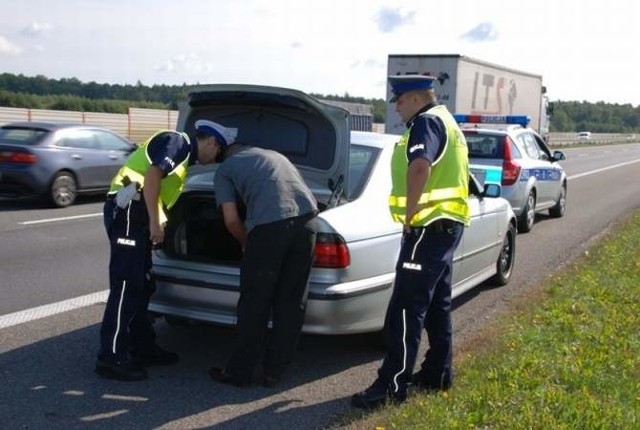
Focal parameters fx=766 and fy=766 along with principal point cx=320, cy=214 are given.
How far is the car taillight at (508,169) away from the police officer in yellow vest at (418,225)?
7172 millimetres

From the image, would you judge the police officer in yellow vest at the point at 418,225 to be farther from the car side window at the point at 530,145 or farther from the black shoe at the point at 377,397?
the car side window at the point at 530,145

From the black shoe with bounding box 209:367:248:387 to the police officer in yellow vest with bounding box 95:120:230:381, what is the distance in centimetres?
44

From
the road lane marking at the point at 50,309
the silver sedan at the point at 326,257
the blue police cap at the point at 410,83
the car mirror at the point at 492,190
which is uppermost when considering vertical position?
the blue police cap at the point at 410,83

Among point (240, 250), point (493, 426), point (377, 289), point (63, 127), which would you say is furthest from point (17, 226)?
point (493, 426)

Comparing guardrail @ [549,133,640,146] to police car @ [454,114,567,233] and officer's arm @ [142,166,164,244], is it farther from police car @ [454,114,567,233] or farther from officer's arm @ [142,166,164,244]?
officer's arm @ [142,166,164,244]

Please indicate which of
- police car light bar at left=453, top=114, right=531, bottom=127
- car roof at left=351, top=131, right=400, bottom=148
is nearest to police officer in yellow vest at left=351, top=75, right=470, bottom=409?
car roof at left=351, top=131, right=400, bottom=148

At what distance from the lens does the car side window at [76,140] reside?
1373 centimetres

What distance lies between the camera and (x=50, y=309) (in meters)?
6.48

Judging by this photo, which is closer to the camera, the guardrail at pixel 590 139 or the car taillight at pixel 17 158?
the car taillight at pixel 17 158

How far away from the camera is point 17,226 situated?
11000mm

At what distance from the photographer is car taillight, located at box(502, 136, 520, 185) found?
11398 millimetres

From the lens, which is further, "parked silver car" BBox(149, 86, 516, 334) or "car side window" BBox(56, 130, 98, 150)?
"car side window" BBox(56, 130, 98, 150)

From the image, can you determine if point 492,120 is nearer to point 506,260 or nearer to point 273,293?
point 506,260

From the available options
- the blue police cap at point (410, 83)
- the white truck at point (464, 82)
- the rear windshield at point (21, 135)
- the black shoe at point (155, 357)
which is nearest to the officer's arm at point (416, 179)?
the blue police cap at point (410, 83)
